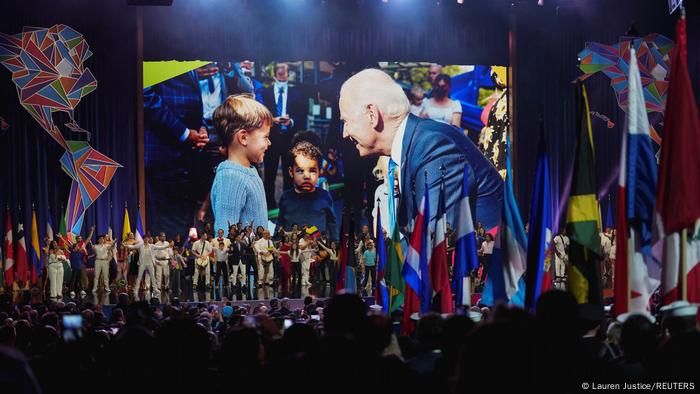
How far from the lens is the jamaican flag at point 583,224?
729 cm

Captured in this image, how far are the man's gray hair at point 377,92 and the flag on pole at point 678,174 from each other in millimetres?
21591

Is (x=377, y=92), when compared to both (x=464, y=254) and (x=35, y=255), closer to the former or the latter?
(x=35, y=255)

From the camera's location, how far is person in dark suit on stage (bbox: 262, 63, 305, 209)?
27.9m

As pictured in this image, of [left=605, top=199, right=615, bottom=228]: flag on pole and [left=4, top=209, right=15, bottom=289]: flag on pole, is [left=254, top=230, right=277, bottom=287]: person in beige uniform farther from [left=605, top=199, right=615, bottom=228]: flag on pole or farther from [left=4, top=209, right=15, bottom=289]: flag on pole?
[left=605, top=199, right=615, bottom=228]: flag on pole

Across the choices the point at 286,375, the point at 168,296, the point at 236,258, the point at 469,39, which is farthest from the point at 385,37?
the point at 286,375

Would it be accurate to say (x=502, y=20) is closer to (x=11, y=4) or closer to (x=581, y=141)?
(x=11, y=4)

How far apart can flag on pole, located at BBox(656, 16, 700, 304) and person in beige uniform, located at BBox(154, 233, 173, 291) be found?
17008 millimetres

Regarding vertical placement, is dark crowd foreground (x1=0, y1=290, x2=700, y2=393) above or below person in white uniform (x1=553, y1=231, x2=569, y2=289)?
above

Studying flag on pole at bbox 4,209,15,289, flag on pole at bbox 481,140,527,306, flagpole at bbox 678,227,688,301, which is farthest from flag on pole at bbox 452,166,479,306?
flag on pole at bbox 4,209,15,289

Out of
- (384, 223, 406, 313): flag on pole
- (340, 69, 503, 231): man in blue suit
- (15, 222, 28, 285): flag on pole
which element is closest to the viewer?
(384, 223, 406, 313): flag on pole

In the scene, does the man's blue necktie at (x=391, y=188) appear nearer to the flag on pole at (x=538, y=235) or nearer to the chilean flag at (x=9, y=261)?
the chilean flag at (x=9, y=261)

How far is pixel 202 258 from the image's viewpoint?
23.1m

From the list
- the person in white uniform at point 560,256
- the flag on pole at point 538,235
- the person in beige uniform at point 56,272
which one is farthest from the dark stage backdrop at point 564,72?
the flag on pole at point 538,235

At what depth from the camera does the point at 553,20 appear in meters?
29.2
